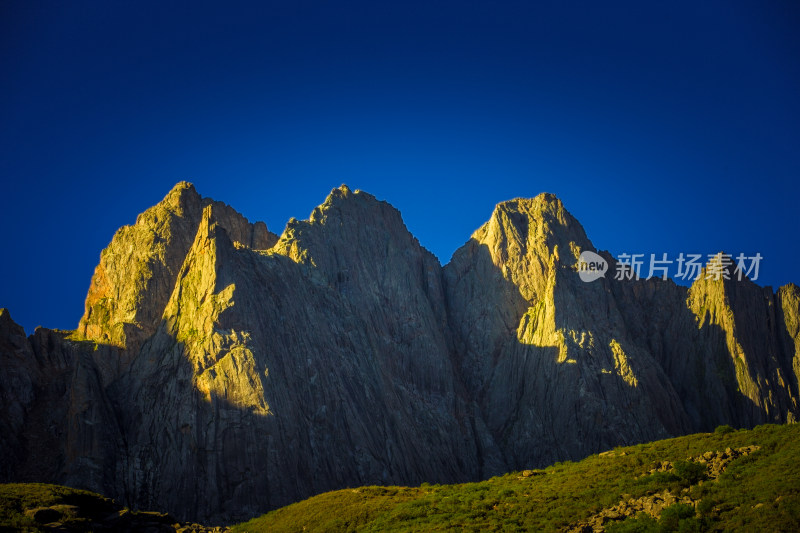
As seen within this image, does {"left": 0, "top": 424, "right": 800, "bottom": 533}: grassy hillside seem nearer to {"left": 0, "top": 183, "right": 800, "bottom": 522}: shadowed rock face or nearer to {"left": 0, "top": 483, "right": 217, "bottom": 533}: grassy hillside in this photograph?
{"left": 0, "top": 483, "right": 217, "bottom": 533}: grassy hillside

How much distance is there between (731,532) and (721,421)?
204ft

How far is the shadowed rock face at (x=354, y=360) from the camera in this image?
6425 cm

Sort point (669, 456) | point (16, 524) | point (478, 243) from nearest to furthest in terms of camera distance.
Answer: point (16, 524) < point (669, 456) < point (478, 243)

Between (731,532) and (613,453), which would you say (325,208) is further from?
(731,532)

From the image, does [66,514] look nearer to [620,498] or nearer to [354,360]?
[620,498]

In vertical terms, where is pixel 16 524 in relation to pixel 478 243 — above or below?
below

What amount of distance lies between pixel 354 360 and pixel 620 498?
42.2 metres

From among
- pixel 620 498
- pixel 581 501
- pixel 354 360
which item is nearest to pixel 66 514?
pixel 581 501

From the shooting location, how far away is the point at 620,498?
4175cm

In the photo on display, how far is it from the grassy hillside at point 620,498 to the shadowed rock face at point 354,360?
52.1 feet

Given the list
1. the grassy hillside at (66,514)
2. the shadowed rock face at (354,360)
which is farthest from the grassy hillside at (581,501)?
the shadowed rock face at (354,360)

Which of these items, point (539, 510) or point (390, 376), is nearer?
point (539, 510)

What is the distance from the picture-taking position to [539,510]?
138ft

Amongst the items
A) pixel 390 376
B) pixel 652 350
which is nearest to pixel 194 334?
pixel 390 376
